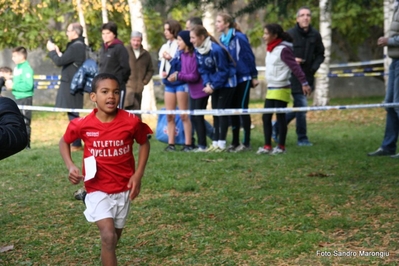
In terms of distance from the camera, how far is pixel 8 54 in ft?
91.9

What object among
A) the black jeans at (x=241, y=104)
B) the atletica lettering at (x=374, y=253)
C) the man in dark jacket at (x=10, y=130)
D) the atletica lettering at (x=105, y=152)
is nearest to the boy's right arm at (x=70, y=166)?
the atletica lettering at (x=105, y=152)

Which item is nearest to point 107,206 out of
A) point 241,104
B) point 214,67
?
point 214,67

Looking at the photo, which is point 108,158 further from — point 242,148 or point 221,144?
point 242,148

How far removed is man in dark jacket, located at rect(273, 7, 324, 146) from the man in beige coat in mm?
2548

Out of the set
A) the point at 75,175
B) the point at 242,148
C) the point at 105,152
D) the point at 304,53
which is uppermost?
the point at 304,53

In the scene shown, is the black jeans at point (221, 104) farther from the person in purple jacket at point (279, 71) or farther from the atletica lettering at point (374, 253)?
the atletica lettering at point (374, 253)

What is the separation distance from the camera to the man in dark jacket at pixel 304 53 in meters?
12.7

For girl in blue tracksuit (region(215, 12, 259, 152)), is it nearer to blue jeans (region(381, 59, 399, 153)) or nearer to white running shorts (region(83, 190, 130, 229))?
blue jeans (region(381, 59, 399, 153))

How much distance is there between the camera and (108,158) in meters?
5.32

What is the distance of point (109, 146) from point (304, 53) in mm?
7913

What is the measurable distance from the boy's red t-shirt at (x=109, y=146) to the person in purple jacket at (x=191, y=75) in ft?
20.9

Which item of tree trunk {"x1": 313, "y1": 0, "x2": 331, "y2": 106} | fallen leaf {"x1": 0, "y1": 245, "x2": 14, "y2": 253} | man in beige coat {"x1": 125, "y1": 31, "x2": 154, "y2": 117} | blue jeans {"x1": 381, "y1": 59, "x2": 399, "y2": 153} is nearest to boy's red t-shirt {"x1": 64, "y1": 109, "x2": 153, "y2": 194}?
fallen leaf {"x1": 0, "y1": 245, "x2": 14, "y2": 253}

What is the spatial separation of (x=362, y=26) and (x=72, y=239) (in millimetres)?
18586

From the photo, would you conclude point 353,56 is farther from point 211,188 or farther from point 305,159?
point 211,188
